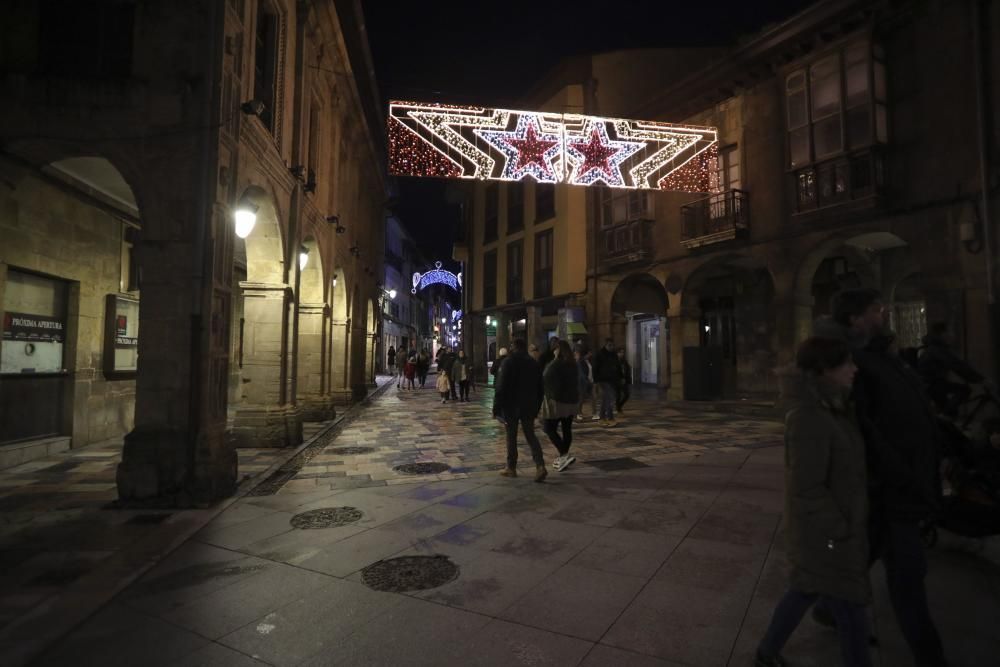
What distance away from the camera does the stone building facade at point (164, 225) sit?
20.1 feet

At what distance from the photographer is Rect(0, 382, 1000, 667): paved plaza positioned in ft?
9.52

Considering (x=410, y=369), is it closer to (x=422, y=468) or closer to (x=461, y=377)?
(x=461, y=377)

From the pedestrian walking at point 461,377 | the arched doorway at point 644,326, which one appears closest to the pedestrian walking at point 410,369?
the pedestrian walking at point 461,377

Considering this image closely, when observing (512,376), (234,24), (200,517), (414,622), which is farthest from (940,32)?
(200,517)

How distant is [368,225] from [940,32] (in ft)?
58.5

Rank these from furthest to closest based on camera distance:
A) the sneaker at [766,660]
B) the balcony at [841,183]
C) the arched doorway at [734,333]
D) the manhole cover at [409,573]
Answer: the arched doorway at [734,333] < the balcony at [841,183] < the manhole cover at [409,573] < the sneaker at [766,660]

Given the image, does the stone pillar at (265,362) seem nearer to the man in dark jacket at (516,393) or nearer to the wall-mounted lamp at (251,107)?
the wall-mounted lamp at (251,107)

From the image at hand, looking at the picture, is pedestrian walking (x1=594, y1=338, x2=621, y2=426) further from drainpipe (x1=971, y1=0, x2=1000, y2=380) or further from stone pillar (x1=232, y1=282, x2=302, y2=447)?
drainpipe (x1=971, y1=0, x2=1000, y2=380)

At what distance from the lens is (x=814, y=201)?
12.9 metres

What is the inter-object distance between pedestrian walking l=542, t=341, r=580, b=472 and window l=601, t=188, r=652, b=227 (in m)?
11.6

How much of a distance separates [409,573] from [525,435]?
3.06 meters

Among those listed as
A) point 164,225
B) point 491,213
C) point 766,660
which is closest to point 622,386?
point 164,225

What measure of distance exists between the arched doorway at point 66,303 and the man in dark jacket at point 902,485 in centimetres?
794

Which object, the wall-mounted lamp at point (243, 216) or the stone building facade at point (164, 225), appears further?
the wall-mounted lamp at point (243, 216)
